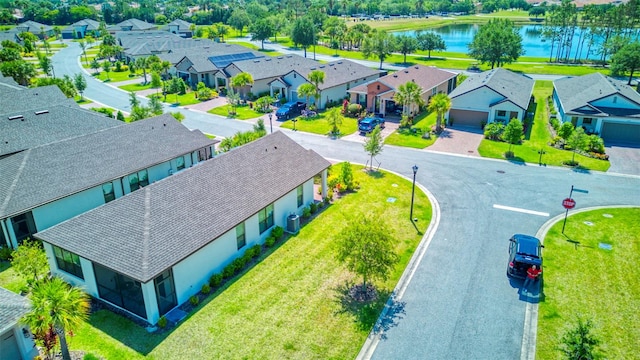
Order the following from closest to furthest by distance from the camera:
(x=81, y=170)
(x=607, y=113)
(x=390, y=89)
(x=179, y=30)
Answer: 1. (x=81, y=170)
2. (x=607, y=113)
3. (x=390, y=89)
4. (x=179, y=30)

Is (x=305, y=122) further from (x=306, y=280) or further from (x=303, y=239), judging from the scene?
(x=306, y=280)

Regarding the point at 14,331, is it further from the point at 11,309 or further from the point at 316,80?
the point at 316,80

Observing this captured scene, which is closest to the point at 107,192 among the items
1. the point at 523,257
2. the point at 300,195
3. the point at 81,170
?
the point at 81,170

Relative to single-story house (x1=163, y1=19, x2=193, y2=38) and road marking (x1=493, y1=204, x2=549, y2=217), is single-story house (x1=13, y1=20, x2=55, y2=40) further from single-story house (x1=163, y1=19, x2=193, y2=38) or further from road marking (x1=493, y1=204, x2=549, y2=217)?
road marking (x1=493, y1=204, x2=549, y2=217)

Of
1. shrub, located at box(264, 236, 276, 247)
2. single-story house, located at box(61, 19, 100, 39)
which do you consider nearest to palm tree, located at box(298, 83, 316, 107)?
shrub, located at box(264, 236, 276, 247)

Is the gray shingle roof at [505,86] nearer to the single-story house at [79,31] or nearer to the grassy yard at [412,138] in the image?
the grassy yard at [412,138]

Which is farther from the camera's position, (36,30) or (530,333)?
(36,30)
